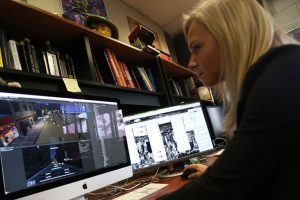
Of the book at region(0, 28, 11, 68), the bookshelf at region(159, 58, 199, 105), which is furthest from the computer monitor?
the bookshelf at region(159, 58, 199, 105)

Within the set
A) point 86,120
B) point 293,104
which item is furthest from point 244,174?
point 86,120

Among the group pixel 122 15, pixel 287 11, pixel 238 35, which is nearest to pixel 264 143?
pixel 238 35

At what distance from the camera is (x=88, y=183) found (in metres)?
1.06

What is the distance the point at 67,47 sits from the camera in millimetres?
1646

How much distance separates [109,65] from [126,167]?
2.43ft

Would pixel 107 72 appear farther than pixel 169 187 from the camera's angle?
Yes

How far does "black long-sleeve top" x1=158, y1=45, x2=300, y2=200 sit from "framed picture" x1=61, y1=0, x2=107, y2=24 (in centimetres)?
175

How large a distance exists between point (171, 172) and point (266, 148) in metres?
1.23

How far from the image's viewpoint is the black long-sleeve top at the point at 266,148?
0.48 metres

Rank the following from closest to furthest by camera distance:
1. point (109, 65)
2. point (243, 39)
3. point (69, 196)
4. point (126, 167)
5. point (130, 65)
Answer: point (243, 39) → point (69, 196) → point (126, 167) → point (109, 65) → point (130, 65)

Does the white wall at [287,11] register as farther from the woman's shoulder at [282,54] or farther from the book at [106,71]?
the woman's shoulder at [282,54]

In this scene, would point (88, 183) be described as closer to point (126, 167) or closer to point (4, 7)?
point (126, 167)

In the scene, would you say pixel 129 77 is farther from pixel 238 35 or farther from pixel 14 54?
pixel 238 35

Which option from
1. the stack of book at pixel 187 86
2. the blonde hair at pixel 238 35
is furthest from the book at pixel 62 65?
the stack of book at pixel 187 86
